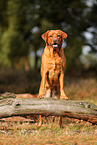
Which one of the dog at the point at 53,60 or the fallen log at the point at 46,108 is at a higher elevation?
the dog at the point at 53,60

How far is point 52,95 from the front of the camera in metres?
3.96

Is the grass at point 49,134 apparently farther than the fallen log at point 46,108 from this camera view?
No

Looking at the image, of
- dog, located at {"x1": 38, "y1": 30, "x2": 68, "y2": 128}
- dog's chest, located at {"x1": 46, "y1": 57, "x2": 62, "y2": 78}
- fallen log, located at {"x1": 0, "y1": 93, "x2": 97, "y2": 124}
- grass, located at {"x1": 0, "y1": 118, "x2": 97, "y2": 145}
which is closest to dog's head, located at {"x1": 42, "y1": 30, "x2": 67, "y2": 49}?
dog, located at {"x1": 38, "y1": 30, "x2": 68, "y2": 128}

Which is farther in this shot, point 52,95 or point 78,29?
point 78,29

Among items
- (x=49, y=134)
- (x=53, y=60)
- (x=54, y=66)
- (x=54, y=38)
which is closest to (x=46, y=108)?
(x=49, y=134)

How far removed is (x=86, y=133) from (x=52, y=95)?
Answer: 1.01 meters

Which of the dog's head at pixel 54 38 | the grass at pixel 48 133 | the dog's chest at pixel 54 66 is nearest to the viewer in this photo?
the grass at pixel 48 133

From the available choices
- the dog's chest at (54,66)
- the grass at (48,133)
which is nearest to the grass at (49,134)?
the grass at (48,133)

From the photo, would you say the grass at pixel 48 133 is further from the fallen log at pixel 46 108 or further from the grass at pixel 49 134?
the fallen log at pixel 46 108

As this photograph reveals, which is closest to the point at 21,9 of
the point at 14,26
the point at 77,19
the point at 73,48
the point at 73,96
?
A: the point at 14,26

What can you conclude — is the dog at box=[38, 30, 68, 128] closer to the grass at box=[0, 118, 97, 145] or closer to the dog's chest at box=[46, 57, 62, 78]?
the dog's chest at box=[46, 57, 62, 78]

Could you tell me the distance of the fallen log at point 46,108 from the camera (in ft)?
11.1

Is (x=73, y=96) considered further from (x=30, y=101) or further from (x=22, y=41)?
(x=22, y=41)

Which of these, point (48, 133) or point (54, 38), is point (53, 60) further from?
point (48, 133)
